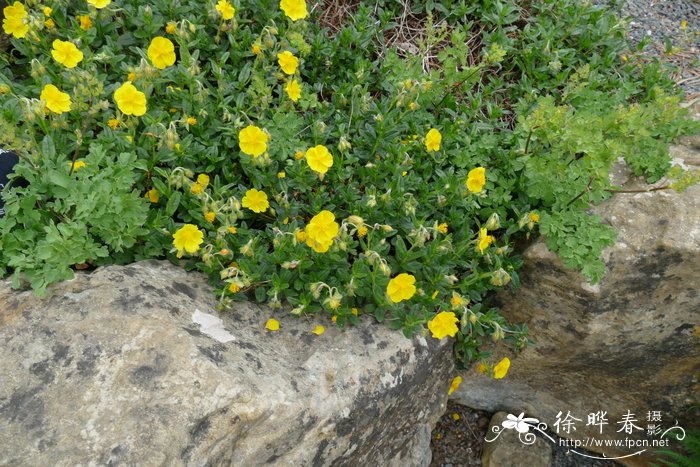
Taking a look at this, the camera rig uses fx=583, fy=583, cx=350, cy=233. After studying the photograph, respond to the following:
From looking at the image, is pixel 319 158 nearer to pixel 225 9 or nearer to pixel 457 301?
pixel 457 301

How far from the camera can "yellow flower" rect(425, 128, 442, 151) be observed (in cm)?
328

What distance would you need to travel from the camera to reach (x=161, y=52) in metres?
3.17

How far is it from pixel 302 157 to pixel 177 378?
134cm

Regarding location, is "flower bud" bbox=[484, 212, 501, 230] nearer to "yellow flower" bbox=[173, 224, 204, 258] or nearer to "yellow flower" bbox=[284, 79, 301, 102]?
"yellow flower" bbox=[284, 79, 301, 102]

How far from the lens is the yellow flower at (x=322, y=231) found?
8.85 ft

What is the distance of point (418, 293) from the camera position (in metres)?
2.99

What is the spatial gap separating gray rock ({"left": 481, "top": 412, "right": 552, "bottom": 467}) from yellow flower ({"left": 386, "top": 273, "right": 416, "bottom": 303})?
193 cm

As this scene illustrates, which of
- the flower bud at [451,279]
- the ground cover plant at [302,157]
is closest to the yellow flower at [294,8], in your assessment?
the ground cover plant at [302,157]

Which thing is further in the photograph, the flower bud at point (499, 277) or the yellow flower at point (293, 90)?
the yellow flower at point (293, 90)

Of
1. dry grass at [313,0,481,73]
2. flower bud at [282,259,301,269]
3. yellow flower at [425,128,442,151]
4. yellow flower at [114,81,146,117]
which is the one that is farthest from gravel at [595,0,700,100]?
yellow flower at [114,81,146,117]

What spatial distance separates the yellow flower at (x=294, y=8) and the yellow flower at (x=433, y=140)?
1.10m

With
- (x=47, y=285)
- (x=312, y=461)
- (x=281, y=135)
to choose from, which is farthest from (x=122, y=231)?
(x=312, y=461)

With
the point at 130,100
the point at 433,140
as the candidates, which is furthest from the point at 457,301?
the point at 130,100

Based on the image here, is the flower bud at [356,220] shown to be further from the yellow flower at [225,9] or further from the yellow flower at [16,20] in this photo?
the yellow flower at [16,20]
